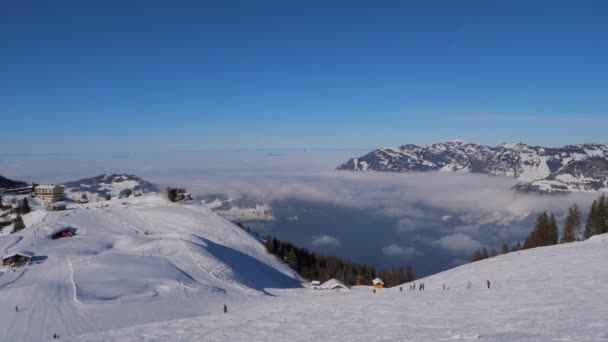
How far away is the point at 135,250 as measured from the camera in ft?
247

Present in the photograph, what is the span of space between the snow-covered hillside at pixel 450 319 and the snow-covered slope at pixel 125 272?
613 inches

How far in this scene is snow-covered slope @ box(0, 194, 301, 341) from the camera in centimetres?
3759

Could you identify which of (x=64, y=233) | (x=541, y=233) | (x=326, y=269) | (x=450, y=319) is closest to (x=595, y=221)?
(x=541, y=233)

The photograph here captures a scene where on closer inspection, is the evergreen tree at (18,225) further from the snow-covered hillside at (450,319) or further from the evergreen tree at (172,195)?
the snow-covered hillside at (450,319)

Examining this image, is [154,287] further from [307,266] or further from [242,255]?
[307,266]

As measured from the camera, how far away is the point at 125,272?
184 ft

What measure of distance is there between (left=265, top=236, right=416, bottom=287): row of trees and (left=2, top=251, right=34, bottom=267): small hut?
55.5 m

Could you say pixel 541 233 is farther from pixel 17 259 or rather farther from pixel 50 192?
pixel 50 192

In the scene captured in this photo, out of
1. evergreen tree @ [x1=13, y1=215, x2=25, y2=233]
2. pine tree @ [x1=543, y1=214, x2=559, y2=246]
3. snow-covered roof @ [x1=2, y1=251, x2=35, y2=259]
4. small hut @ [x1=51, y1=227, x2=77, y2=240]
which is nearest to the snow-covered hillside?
pine tree @ [x1=543, y1=214, x2=559, y2=246]

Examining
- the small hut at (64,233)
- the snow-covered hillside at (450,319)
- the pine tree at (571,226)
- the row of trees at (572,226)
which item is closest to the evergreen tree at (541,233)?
the row of trees at (572,226)

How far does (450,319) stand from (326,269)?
273 feet

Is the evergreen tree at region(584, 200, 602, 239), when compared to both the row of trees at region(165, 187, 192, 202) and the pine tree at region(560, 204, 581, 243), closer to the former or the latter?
the pine tree at region(560, 204, 581, 243)

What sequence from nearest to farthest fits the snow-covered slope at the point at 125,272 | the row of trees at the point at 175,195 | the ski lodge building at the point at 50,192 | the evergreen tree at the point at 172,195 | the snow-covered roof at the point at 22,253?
the snow-covered slope at the point at 125,272, the snow-covered roof at the point at 22,253, the evergreen tree at the point at 172,195, the row of trees at the point at 175,195, the ski lodge building at the point at 50,192

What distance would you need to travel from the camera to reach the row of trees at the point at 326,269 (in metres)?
97.6
